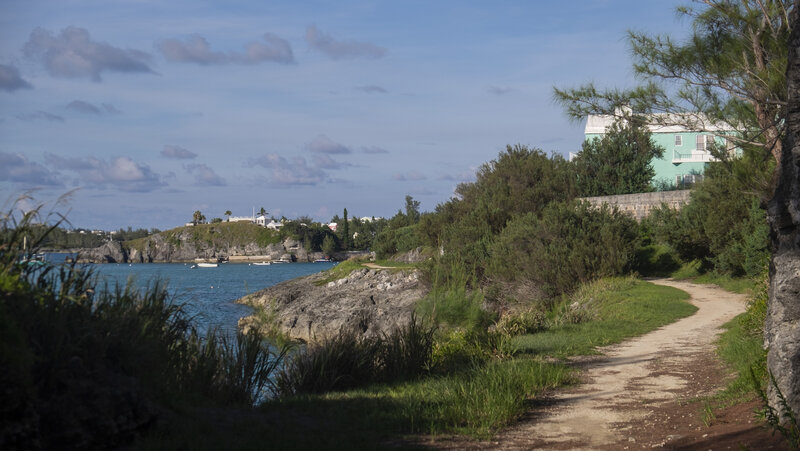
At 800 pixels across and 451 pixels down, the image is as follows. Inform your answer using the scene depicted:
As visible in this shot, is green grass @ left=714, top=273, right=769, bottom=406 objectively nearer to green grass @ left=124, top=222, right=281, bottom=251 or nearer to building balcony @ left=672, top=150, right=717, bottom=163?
building balcony @ left=672, top=150, right=717, bottom=163

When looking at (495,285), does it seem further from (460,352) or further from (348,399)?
(348,399)

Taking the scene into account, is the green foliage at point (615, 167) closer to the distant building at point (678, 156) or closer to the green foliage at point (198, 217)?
the distant building at point (678, 156)

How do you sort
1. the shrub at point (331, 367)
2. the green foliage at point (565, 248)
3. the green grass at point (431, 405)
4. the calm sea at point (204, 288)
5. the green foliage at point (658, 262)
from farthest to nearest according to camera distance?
the green foliage at point (658, 262), the green foliage at point (565, 248), the shrub at point (331, 367), the calm sea at point (204, 288), the green grass at point (431, 405)

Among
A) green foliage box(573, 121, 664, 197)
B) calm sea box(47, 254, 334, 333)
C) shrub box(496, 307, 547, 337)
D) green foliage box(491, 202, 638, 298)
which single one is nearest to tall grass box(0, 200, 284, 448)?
calm sea box(47, 254, 334, 333)

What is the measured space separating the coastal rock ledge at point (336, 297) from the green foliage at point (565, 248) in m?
4.27

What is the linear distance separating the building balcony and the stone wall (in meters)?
13.0

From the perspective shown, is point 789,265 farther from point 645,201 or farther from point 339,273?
point 339,273

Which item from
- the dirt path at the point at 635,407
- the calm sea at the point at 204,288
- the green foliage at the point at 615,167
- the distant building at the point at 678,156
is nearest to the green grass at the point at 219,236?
the calm sea at the point at 204,288

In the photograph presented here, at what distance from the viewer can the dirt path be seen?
6891mm

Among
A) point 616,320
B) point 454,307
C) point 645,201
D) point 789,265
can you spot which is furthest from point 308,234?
point 789,265

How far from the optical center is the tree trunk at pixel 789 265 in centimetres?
644

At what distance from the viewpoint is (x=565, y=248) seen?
25.1m

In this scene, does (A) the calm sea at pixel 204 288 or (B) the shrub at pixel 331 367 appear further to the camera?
(B) the shrub at pixel 331 367

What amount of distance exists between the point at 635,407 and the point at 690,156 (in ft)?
141
